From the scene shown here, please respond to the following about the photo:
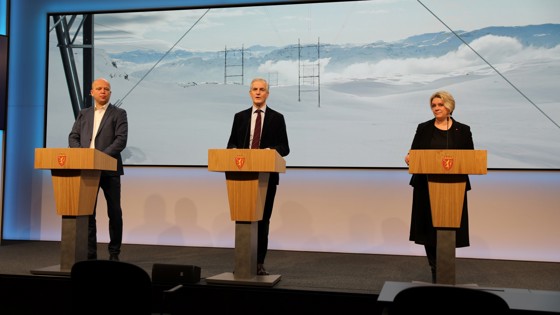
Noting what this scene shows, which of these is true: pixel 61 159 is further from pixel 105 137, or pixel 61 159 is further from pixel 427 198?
pixel 427 198

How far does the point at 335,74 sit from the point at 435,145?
2.39 m

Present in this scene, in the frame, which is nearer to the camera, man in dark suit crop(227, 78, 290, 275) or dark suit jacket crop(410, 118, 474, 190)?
dark suit jacket crop(410, 118, 474, 190)

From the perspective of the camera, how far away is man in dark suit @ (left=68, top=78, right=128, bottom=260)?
212 inches

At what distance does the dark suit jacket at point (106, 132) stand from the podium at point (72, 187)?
348 millimetres

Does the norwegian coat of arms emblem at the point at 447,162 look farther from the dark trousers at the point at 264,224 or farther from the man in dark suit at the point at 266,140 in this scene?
the dark trousers at the point at 264,224

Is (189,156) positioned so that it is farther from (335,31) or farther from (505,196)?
(505,196)

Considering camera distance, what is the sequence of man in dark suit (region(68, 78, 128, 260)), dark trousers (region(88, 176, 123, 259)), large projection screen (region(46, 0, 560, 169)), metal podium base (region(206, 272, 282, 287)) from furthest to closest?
large projection screen (region(46, 0, 560, 169)), dark trousers (region(88, 176, 123, 259)), man in dark suit (region(68, 78, 128, 260)), metal podium base (region(206, 272, 282, 287))

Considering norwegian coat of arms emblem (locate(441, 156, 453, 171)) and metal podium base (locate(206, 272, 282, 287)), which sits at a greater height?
norwegian coat of arms emblem (locate(441, 156, 453, 171))

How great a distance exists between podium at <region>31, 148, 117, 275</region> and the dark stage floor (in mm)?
301

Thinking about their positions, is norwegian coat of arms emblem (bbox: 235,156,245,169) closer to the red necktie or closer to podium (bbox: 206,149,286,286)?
podium (bbox: 206,149,286,286)

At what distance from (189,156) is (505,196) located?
3348 millimetres

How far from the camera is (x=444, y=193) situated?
434 centimetres

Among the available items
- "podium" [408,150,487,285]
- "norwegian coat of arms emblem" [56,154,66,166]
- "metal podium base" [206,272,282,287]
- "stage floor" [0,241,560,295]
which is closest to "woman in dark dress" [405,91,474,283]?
"podium" [408,150,487,285]

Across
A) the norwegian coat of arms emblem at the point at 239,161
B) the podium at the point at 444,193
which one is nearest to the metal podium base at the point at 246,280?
the norwegian coat of arms emblem at the point at 239,161
